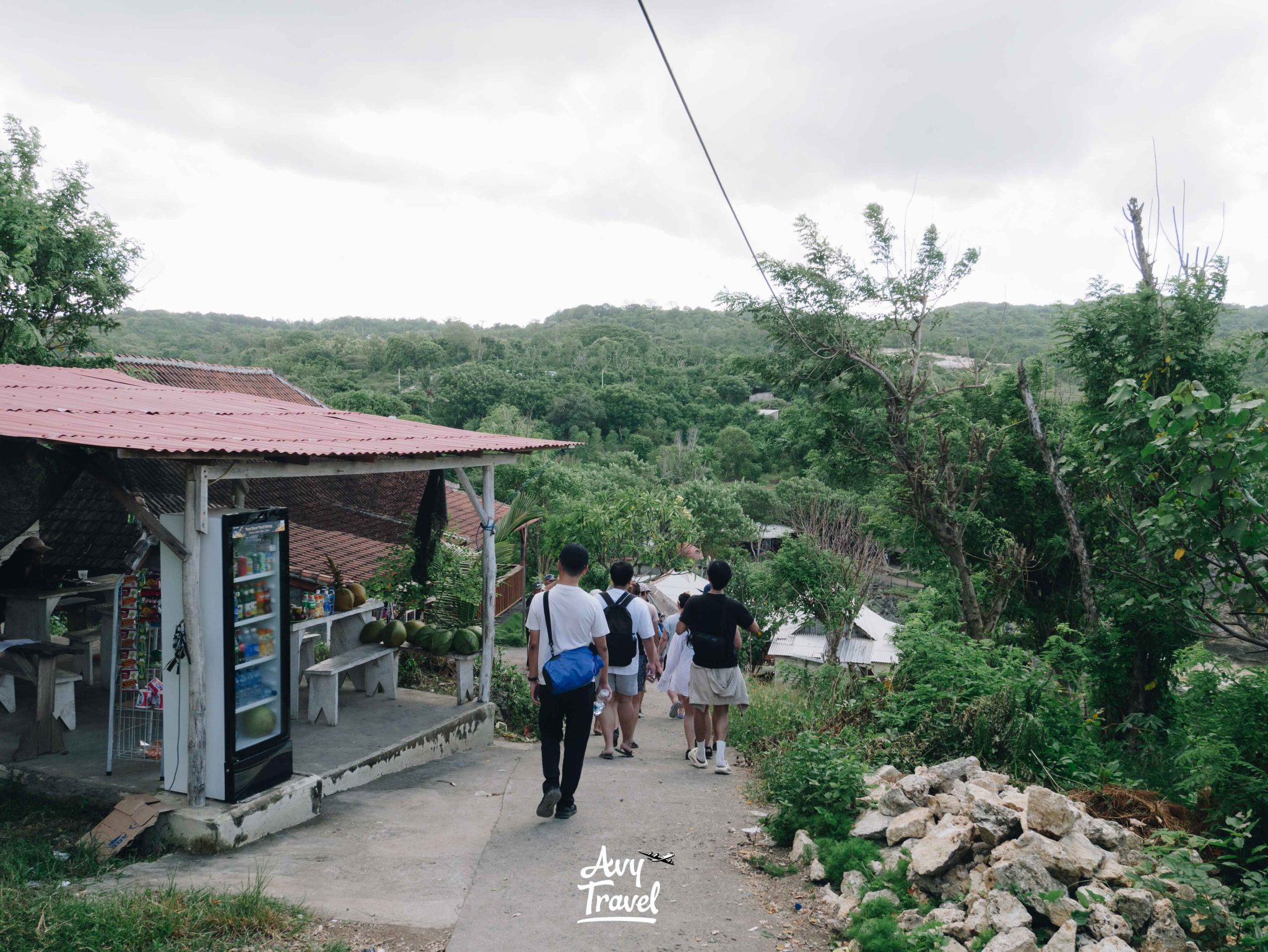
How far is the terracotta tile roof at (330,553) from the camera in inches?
402

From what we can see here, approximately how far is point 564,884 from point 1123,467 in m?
4.73

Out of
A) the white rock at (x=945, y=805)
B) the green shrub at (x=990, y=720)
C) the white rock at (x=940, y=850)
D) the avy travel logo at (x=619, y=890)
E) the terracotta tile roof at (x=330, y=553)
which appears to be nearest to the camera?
the avy travel logo at (x=619, y=890)

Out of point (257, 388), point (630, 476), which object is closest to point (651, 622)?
point (257, 388)

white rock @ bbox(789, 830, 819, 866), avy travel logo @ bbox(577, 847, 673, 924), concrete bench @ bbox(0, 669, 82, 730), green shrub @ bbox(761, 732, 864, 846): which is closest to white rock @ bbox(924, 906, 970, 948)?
white rock @ bbox(789, 830, 819, 866)

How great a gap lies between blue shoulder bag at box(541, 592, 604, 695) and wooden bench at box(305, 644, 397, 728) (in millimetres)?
2779

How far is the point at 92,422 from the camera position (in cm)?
521

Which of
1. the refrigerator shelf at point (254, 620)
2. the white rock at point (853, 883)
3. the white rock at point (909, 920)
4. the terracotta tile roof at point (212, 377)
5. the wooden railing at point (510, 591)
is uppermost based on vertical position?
the terracotta tile roof at point (212, 377)

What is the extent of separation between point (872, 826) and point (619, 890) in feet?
4.92

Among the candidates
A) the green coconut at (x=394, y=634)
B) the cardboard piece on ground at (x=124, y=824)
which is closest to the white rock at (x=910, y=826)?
the cardboard piece on ground at (x=124, y=824)

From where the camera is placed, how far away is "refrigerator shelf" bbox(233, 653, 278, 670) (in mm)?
5224

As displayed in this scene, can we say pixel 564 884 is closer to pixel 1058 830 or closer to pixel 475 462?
pixel 1058 830

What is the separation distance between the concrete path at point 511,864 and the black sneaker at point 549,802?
0.22 ft

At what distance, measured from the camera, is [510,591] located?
770 inches

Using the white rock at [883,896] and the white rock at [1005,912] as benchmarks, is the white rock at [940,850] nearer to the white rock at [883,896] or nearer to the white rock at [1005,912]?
the white rock at [883,896]
